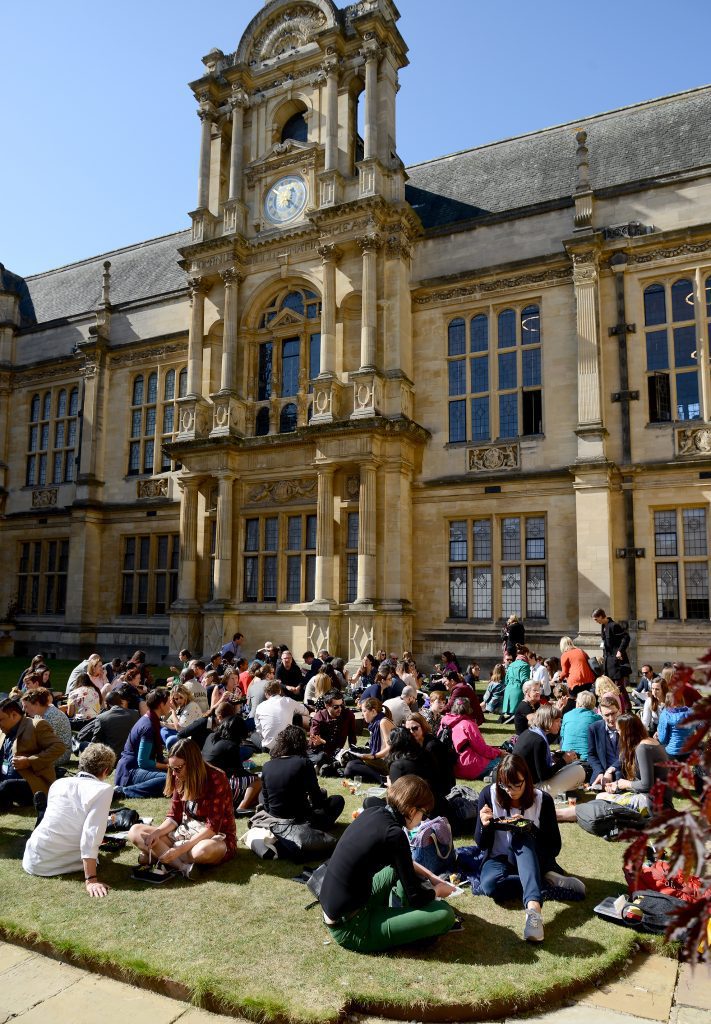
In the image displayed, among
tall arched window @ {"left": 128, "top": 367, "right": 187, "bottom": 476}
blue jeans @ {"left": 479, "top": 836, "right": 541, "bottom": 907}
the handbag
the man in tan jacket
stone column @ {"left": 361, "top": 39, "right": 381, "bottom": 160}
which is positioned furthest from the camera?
tall arched window @ {"left": 128, "top": 367, "right": 187, "bottom": 476}

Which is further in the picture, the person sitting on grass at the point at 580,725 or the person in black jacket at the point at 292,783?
the person sitting on grass at the point at 580,725

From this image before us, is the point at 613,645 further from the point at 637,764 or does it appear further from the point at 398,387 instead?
the point at 398,387

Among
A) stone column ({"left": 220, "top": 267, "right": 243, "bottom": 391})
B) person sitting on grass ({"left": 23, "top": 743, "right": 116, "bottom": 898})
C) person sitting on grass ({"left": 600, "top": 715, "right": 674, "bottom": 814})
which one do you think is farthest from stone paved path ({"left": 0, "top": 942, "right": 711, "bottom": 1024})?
stone column ({"left": 220, "top": 267, "right": 243, "bottom": 391})

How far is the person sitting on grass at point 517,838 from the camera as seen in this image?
18.5ft

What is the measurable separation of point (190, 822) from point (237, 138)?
75.7ft

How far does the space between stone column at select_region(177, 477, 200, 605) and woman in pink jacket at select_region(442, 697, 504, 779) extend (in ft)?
45.9

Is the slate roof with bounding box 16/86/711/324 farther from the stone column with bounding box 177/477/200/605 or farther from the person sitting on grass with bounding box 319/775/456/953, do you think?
the person sitting on grass with bounding box 319/775/456/953

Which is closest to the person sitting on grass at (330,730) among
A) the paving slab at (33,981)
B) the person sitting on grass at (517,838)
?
the person sitting on grass at (517,838)

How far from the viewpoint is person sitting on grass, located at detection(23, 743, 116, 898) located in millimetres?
5910

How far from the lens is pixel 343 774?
32.3ft

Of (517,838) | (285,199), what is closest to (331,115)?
(285,199)

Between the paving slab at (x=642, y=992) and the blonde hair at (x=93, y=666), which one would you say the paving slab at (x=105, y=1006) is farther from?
the blonde hair at (x=93, y=666)

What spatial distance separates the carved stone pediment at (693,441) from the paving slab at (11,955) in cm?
1674

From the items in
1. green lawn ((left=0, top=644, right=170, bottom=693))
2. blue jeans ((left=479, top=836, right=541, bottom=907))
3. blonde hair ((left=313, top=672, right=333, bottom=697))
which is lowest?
blue jeans ((left=479, top=836, right=541, bottom=907))
